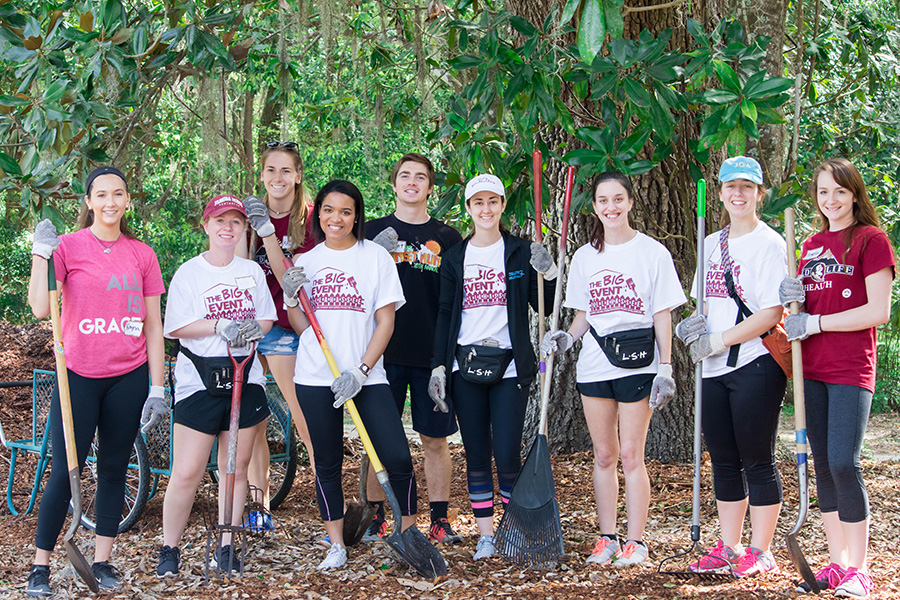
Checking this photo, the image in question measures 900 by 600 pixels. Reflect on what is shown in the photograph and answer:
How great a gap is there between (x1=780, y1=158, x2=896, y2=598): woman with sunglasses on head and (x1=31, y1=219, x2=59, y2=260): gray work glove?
2.74 m

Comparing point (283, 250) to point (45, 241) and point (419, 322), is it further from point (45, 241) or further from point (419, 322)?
point (45, 241)

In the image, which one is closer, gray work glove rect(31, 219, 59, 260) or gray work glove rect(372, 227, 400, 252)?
gray work glove rect(31, 219, 59, 260)

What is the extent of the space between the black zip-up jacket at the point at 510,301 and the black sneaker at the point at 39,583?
1.74 m

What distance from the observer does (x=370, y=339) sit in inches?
138

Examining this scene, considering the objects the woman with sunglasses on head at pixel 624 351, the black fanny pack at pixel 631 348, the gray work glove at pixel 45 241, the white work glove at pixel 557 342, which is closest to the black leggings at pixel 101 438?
the gray work glove at pixel 45 241

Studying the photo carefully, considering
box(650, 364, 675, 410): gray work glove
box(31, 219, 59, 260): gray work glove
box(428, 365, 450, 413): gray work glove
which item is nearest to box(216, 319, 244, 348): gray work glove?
box(31, 219, 59, 260): gray work glove

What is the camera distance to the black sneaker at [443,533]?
383cm

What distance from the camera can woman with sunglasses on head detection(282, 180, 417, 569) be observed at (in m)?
3.44

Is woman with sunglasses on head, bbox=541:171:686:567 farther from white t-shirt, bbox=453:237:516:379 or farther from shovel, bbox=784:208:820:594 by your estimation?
shovel, bbox=784:208:820:594

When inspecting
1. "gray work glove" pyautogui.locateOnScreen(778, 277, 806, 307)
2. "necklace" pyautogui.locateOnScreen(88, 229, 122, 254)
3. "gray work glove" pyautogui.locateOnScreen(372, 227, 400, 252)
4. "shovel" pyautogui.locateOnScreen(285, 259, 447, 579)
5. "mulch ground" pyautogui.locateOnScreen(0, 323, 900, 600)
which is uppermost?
"gray work glove" pyautogui.locateOnScreen(372, 227, 400, 252)

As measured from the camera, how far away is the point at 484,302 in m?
3.59

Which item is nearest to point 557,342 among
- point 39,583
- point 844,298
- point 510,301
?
point 510,301

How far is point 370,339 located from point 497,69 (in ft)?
4.19

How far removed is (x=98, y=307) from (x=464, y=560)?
72.1 inches
